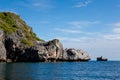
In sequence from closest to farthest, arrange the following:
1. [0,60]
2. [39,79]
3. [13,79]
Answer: [13,79]
[39,79]
[0,60]

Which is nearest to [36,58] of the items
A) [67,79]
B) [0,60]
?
[0,60]

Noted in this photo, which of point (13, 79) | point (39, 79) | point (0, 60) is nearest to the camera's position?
point (13, 79)

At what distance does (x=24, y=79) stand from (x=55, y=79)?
949cm

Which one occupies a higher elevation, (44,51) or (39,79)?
(44,51)

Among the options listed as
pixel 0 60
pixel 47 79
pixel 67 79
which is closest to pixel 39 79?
pixel 47 79

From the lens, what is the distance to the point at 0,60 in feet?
618

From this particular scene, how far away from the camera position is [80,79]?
80.8 m

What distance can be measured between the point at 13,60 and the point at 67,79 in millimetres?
123386

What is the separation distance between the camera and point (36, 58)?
19750 cm

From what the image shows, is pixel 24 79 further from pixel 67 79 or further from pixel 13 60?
pixel 13 60

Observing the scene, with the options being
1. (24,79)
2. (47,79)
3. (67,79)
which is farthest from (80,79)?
(24,79)

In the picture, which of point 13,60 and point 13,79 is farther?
point 13,60

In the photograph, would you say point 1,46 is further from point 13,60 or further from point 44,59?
point 44,59

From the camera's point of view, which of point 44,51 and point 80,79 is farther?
point 44,51
